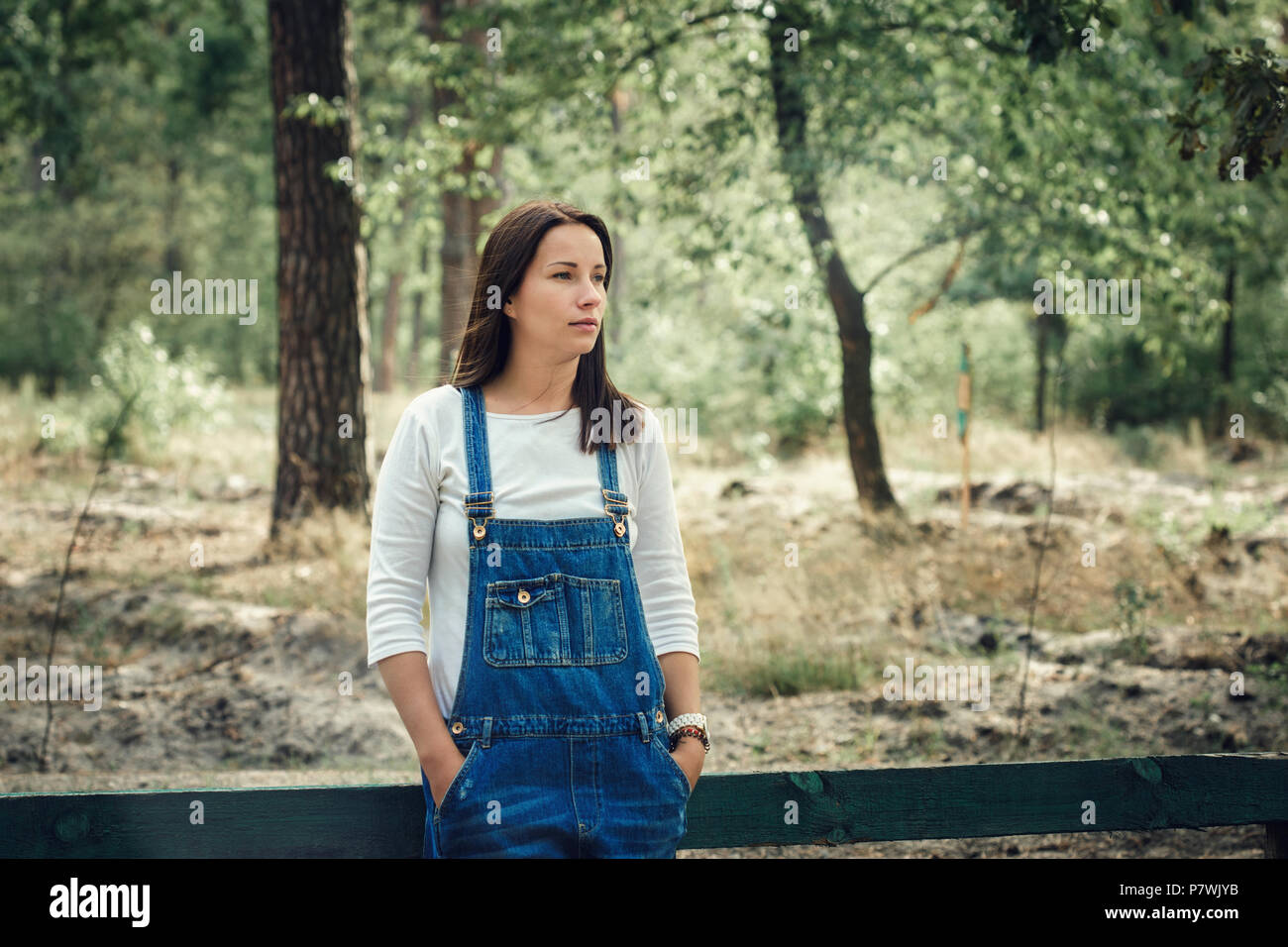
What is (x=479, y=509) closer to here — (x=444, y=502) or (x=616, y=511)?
(x=444, y=502)

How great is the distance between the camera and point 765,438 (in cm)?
1492

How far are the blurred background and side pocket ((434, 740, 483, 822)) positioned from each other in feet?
3.93

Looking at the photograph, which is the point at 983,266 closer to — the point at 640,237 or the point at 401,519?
the point at 401,519

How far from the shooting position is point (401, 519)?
2.03 m

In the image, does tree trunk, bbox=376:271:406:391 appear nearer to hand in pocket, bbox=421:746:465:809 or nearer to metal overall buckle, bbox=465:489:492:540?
metal overall buckle, bbox=465:489:492:540

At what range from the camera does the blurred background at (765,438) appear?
5.34 m

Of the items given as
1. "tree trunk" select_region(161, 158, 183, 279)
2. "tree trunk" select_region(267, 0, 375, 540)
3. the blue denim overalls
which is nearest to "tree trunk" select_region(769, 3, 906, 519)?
"tree trunk" select_region(267, 0, 375, 540)

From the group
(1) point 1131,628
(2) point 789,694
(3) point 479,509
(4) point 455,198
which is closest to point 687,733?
(3) point 479,509

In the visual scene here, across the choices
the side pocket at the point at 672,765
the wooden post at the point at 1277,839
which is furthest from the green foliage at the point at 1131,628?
the side pocket at the point at 672,765

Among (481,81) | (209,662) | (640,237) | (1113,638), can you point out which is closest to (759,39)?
(481,81)

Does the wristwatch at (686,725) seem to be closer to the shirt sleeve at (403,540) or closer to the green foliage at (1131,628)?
the shirt sleeve at (403,540)

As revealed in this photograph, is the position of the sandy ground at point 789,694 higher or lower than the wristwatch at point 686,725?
lower

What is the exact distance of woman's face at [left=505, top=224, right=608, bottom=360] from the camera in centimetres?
219
